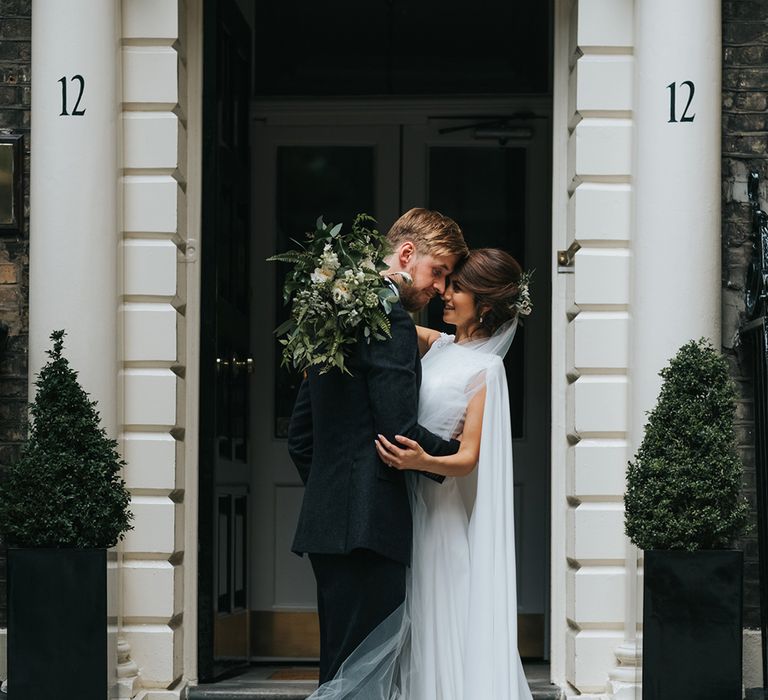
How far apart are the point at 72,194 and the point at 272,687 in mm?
2311

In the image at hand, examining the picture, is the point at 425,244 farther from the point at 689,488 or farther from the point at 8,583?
the point at 8,583

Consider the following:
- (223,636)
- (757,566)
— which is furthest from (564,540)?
(223,636)

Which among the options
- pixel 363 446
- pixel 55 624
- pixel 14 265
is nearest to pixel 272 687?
pixel 55 624

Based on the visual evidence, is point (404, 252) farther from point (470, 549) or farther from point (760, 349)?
point (760, 349)

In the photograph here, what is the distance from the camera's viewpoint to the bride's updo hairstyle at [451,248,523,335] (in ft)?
14.9

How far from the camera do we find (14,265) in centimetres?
593

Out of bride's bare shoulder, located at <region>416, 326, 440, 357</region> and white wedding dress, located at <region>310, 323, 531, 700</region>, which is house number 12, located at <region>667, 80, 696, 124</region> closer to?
bride's bare shoulder, located at <region>416, 326, 440, 357</region>

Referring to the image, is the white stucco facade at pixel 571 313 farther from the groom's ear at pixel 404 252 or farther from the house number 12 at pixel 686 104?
the groom's ear at pixel 404 252

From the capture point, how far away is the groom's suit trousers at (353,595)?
418cm

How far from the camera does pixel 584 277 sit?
19.4ft

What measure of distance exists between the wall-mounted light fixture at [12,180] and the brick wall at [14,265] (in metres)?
0.03

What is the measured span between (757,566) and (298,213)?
10.5 feet

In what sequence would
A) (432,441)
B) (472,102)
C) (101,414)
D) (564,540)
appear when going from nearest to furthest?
(432,441) < (101,414) < (564,540) < (472,102)

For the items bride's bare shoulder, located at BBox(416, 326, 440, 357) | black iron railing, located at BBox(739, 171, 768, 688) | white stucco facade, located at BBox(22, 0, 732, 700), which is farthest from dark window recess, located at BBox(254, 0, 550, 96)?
bride's bare shoulder, located at BBox(416, 326, 440, 357)
